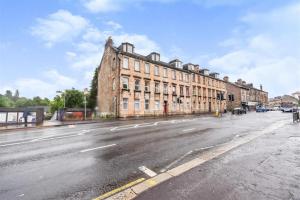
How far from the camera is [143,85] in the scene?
3186 centimetres

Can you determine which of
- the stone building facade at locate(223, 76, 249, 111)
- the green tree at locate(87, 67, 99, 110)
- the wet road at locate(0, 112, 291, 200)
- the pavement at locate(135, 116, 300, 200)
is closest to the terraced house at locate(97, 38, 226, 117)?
the green tree at locate(87, 67, 99, 110)

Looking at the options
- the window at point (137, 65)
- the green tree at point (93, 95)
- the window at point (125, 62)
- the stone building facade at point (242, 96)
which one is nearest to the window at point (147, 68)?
the window at point (137, 65)

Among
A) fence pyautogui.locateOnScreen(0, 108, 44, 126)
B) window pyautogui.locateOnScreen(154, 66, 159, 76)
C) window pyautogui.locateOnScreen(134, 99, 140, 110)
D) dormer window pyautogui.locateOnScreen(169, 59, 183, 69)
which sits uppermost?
dormer window pyautogui.locateOnScreen(169, 59, 183, 69)

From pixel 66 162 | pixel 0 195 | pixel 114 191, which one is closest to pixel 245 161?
pixel 114 191

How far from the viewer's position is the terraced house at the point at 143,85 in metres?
29.3

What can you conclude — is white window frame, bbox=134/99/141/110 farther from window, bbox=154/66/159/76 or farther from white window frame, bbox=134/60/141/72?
window, bbox=154/66/159/76

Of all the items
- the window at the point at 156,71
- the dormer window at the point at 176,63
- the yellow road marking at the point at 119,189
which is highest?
the dormer window at the point at 176,63

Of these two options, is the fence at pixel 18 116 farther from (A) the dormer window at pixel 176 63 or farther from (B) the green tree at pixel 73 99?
(B) the green tree at pixel 73 99

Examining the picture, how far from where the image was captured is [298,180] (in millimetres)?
4289

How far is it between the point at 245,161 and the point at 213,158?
3.23 ft

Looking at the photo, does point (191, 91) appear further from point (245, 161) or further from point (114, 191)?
point (114, 191)

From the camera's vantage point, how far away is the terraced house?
96.2 ft

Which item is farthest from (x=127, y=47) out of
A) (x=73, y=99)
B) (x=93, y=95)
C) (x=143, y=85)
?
(x=73, y=99)

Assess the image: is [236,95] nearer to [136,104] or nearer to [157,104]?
[157,104]
